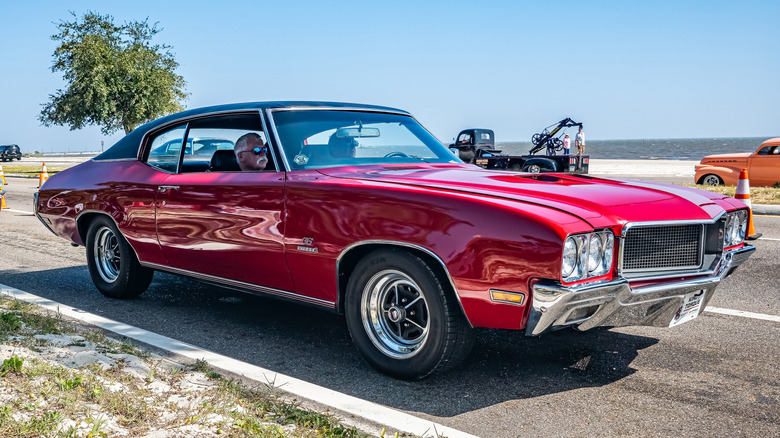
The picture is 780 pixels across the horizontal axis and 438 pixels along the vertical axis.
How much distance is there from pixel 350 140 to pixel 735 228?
8.24 ft

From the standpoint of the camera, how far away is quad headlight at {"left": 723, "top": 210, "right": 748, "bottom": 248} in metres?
4.38

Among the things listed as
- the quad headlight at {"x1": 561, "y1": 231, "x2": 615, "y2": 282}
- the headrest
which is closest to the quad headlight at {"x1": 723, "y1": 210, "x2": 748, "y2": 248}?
the quad headlight at {"x1": 561, "y1": 231, "x2": 615, "y2": 282}

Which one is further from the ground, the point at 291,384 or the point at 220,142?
the point at 220,142

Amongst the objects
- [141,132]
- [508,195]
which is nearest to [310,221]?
[508,195]

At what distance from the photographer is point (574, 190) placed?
409 cm

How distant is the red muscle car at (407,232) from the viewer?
11.5ft

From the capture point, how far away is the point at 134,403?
331cm

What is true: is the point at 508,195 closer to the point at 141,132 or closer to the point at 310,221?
the point at 310,221

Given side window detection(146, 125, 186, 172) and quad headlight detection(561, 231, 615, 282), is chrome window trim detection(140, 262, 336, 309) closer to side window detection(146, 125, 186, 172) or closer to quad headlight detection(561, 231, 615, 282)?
side window detection(146, 125, 186, 172)

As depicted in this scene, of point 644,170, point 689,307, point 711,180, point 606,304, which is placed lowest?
point 644,170

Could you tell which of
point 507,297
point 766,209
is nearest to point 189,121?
point 507,297

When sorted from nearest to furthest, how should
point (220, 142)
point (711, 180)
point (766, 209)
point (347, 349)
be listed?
point (347, 349) < point (220, 142) < point (766, 209) < point (711, 180)

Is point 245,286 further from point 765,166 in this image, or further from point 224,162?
point 765,166

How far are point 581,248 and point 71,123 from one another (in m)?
38.5
